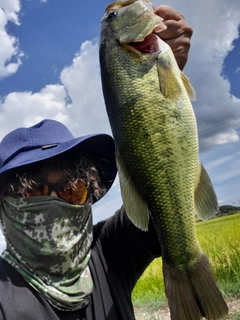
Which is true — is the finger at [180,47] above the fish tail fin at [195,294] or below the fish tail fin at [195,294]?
above

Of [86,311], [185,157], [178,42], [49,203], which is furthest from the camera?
[49,203]

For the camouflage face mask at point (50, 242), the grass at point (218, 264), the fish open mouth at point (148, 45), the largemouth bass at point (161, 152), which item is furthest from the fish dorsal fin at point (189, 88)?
the grass at point (218, 264)

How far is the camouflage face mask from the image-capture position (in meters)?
2.20

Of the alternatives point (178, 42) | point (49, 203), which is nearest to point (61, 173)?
point (49, 203)

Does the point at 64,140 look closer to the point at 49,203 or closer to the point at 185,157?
the point at 49,203

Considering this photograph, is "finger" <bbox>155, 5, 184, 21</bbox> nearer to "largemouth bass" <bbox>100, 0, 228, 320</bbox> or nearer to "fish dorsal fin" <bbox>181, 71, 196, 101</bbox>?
"largemouth bass" <bbox>100, 0, 228, 320</bbox>

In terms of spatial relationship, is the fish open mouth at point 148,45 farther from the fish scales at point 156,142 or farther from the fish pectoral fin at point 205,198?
the fish pectoral fin at point 205,198

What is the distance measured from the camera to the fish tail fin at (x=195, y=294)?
1561 millimetres

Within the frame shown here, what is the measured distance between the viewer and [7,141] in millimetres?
2379

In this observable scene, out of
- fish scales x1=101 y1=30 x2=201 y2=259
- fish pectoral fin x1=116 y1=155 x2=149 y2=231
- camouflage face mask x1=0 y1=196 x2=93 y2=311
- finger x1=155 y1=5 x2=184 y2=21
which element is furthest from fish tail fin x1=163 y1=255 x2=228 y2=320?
finger x1=155 y1=5 x2=184 y2=21

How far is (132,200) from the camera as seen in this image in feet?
5.54

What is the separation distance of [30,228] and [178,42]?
127cm

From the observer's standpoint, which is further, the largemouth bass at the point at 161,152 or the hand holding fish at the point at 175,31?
the hand holding fish at the point at 175,31

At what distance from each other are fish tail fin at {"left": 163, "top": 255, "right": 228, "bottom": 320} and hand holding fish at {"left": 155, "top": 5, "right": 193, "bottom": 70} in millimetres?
949
